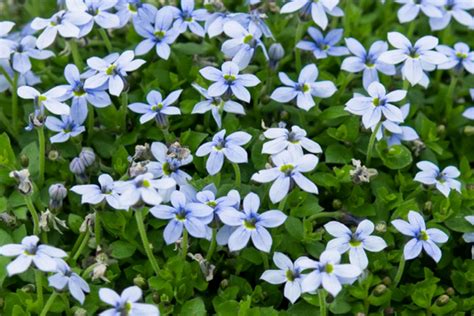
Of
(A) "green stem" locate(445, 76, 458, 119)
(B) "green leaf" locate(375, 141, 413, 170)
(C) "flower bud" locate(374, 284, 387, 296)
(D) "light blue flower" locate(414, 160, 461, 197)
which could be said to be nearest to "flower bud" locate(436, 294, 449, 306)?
(C) "flower bud" locate(374, 284, 387, 296)

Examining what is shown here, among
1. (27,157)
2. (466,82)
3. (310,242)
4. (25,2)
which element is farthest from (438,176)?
(25,2)

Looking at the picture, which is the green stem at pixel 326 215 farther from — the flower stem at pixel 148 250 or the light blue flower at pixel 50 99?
the light blue flower at pixel 50 99


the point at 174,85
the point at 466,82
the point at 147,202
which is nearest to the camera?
the point at 147,202

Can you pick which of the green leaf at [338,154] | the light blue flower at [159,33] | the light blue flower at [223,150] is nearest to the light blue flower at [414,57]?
the green leaf at [338,154]

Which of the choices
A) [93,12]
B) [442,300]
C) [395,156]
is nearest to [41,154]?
[93,12]

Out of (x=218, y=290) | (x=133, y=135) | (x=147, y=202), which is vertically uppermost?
(x=147, y=202)

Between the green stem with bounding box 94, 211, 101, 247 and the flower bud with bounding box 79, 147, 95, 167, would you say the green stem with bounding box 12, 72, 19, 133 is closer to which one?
the flower bud with bounding box 79, 147, 95, 167

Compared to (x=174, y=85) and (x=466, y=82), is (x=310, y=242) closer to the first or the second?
(x=174, y=85)
